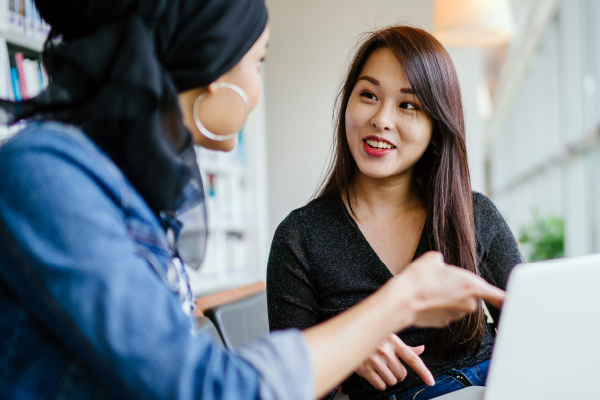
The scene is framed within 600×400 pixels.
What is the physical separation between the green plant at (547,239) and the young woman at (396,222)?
4410mm

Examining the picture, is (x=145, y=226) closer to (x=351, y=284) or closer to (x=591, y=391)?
(x=591, y=391)

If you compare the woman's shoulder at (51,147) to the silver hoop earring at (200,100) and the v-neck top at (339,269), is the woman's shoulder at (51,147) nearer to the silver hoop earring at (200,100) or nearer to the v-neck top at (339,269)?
the silver hoop earring at (200,100)

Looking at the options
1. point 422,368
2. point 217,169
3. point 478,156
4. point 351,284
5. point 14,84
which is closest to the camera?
point 422,368

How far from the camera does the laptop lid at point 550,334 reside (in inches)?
25.4

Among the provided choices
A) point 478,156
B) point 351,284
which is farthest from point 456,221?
point 478,156

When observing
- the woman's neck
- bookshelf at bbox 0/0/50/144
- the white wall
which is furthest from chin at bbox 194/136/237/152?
the white wall

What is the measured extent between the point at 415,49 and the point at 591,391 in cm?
96

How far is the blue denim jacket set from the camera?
0.53m

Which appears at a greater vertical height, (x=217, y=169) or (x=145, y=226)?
(x=145, y=226)

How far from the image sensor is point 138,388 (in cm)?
53

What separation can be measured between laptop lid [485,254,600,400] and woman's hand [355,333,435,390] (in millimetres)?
273

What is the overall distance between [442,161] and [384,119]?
211mm

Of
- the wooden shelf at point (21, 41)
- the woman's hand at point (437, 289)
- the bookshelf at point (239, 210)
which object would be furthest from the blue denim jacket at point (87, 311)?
the bookshelf at point (239, 210)

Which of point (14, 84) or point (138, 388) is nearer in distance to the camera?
point (138, 388)
